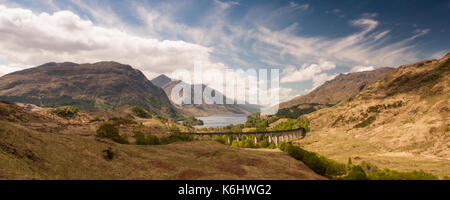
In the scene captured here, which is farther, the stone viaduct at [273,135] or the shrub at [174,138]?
the stone viaduct at [273,135]

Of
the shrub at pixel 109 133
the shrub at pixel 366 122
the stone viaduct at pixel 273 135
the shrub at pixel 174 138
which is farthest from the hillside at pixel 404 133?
the shrub at pixel 109 133

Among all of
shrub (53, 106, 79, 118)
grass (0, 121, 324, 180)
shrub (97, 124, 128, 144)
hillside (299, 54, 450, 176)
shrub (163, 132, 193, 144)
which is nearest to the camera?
grass (0, 121, 324, 180)

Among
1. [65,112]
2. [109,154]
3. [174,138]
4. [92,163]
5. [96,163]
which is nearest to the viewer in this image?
[92,163]

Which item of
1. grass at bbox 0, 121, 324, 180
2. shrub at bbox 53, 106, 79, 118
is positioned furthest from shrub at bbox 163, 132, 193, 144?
shrub at bbox 53, 106, 79, 118

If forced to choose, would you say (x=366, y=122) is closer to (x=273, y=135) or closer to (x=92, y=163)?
(x=273, y=135)

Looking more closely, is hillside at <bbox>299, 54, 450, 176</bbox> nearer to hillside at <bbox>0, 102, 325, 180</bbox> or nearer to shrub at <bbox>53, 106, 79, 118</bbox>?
hillside at <bbox>0, 102, 325, 180</bbox>

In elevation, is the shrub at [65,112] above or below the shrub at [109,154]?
above

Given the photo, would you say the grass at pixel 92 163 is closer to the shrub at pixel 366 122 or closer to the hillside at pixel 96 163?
the hillside at pixel 96 163

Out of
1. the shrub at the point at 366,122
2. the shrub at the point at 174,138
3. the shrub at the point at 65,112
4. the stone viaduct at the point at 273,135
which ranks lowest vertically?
the stone viaduct at the point at 273,135

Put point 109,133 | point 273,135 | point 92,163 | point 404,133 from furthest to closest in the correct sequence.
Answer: point 273,135, point 404,133, point 109,133, point 92,163

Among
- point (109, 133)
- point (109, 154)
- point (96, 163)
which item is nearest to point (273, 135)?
point (109, 133)

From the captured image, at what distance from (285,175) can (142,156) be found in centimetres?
2840
